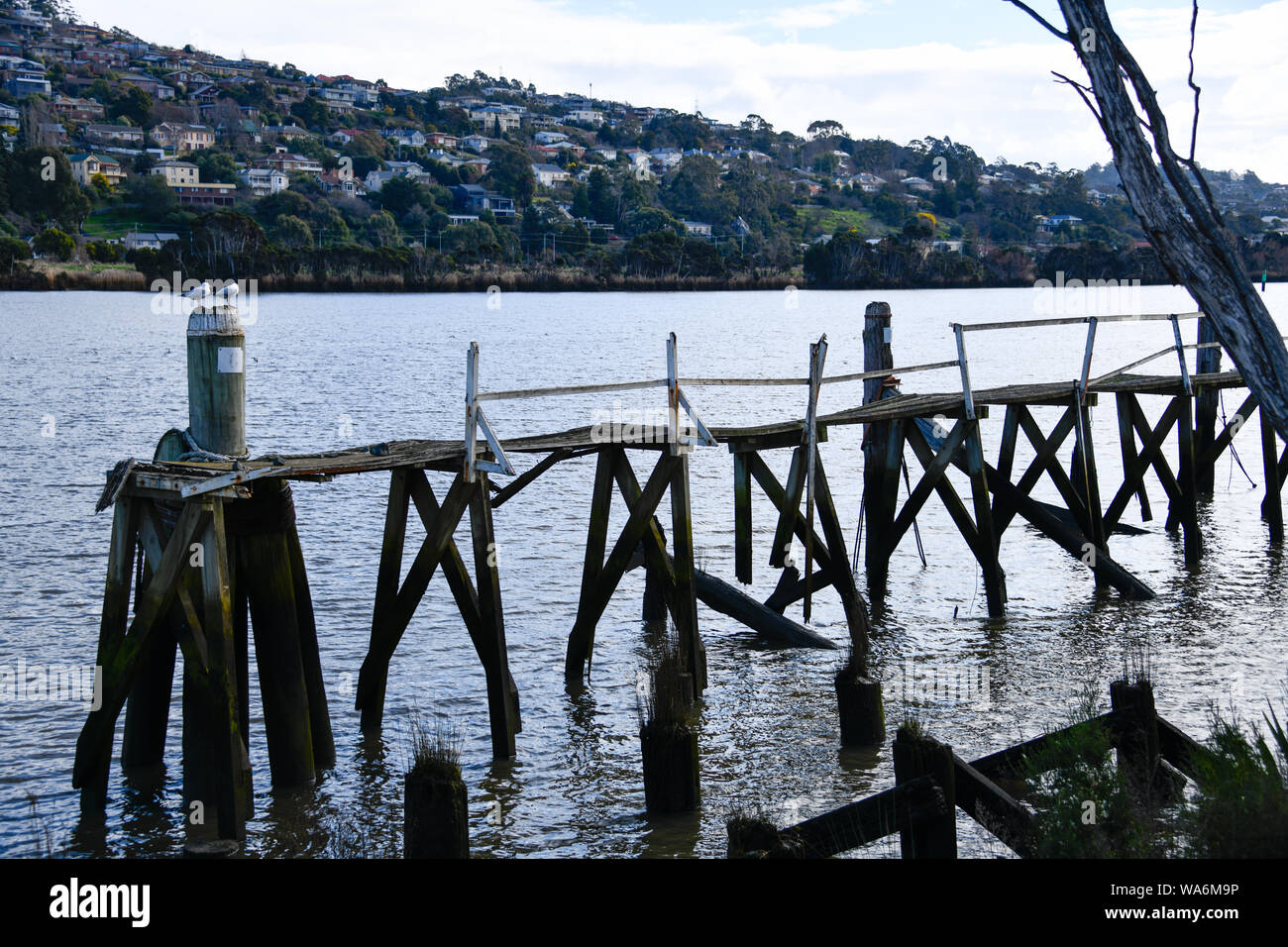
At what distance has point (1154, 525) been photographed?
20.0m

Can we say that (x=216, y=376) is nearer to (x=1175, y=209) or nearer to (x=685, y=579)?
(x=685, y=579)

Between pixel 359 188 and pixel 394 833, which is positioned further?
pixel 359 188

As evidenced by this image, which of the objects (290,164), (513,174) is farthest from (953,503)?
(290,164)

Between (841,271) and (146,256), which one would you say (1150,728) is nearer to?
(146,256)

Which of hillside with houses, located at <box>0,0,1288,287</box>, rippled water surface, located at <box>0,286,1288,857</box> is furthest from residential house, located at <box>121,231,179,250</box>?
rippled water surface, located at <box>0,286,1288,857</box>

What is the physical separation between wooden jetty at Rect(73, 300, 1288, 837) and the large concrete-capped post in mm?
14

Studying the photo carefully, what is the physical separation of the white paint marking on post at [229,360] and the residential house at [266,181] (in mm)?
165746

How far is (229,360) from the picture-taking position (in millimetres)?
8570

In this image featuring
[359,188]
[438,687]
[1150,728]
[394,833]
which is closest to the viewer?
[1150,728]

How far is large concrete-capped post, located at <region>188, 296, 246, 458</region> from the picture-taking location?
852cm

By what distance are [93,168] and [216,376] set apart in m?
172

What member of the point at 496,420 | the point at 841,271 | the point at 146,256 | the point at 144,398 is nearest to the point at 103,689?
the point at 496,420

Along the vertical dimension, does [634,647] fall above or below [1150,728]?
below

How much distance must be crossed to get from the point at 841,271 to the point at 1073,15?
14639cm
